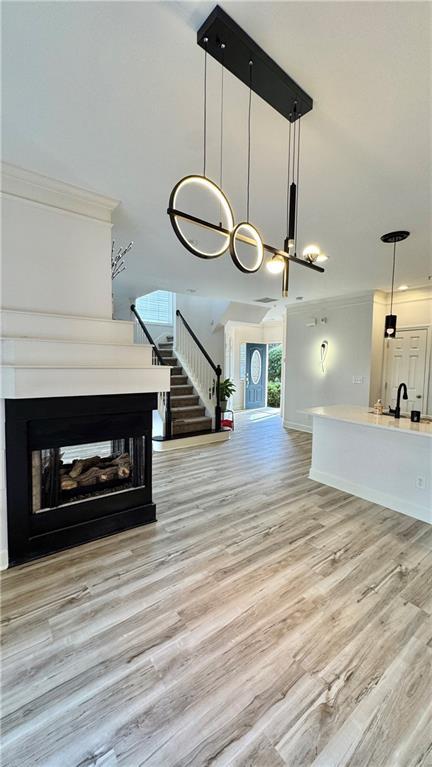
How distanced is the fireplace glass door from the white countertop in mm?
2310

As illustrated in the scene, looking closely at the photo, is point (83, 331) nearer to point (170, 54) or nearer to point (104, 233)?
point (104, 233)

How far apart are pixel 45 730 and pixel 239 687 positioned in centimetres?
82

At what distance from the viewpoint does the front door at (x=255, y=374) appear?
10219 mm

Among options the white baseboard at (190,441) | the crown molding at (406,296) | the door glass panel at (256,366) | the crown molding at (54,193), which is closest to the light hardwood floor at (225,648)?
the white baseboard at (190,441)

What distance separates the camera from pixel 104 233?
2621mm

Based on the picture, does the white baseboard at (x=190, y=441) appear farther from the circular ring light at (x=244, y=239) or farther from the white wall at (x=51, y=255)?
the circular ring light at (x=244, y=239)

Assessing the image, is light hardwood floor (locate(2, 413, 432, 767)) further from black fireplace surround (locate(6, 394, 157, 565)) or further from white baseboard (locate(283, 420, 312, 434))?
white baseboard (locate(283, 420, 312, 434))

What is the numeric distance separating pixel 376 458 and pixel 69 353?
3.29m

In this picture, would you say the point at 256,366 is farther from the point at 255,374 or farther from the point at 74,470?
the point at 74,470

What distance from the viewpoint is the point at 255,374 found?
411 inches

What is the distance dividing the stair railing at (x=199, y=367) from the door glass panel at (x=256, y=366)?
387cm

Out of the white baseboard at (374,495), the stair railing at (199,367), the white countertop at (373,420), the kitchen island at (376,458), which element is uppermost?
the stair railing at (199,367)

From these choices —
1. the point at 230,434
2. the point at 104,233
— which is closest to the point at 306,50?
the point at 104,233

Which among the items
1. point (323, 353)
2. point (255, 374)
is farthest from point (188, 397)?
point (255, 374)
